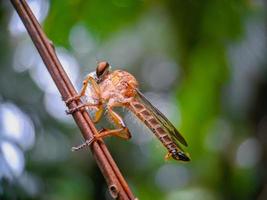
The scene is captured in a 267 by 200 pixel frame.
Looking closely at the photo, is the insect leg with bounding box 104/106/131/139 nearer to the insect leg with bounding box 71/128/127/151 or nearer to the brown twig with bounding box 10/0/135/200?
the insect leg with bounding box 71/128/127/151

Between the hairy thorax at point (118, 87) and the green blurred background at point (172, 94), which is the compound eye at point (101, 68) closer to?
the hairy thorax at point (118, 87)

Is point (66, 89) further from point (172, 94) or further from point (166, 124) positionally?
point (172, 94)

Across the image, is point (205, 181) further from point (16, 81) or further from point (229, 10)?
point (229, 10)

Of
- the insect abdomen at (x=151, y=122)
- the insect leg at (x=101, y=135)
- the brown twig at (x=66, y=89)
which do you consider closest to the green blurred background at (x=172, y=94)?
→ the insect abdomen at (x=151, y=122)

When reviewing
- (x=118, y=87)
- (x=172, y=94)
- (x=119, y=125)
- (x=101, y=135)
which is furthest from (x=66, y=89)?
(x=172, y=94)

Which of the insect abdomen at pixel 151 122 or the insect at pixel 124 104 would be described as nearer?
the insect at pixel 124 104

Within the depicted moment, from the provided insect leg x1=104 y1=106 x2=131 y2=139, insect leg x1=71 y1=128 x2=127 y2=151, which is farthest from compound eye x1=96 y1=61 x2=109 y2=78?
insect leg x1=71 y1=128 x2=127 y2=151

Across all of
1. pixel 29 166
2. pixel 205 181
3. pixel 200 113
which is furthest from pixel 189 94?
pixel 205 181
